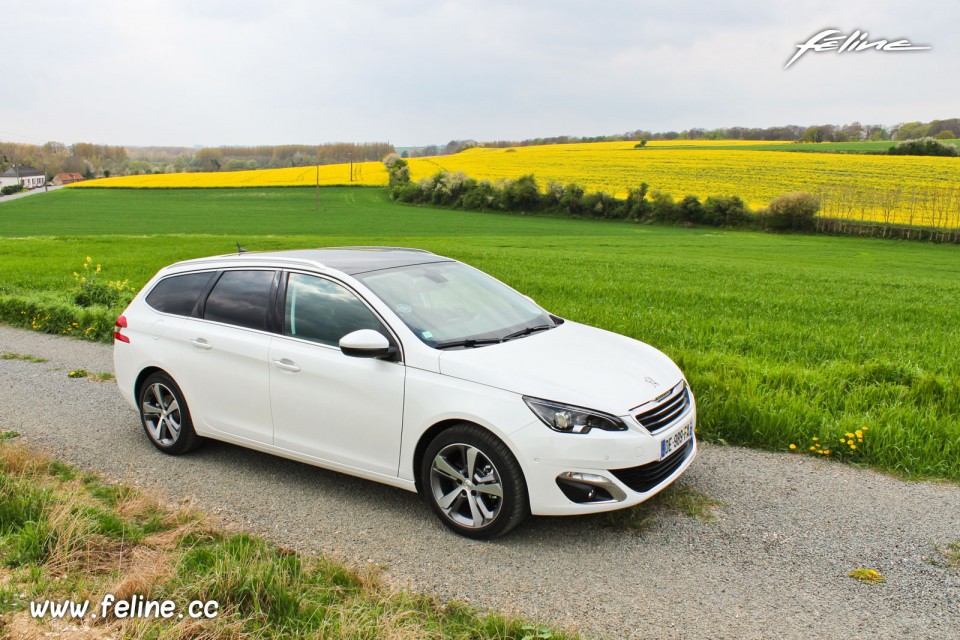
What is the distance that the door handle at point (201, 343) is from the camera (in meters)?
5.11

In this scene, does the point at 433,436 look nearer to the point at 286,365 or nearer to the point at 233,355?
the point at 286,365

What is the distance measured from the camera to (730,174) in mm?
61469

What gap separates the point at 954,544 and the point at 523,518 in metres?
2.41

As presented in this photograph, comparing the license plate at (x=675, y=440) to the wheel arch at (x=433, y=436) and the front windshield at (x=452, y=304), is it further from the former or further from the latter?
the front windshield at (x=452, y=304)

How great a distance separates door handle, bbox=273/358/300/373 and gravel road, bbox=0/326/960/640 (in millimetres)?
840

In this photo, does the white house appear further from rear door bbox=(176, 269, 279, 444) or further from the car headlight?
the car headlight

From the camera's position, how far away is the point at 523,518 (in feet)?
13.0

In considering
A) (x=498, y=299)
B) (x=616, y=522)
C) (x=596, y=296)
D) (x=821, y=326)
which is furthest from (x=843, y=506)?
(x=596, y=296)

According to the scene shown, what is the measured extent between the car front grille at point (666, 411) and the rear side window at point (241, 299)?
8.71ft

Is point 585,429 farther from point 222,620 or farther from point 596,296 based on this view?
point 596,296

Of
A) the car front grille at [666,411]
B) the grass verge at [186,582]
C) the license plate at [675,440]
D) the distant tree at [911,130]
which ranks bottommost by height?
the grass verge at [186,582]

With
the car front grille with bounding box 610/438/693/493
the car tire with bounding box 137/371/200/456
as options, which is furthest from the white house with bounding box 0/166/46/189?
the car front grille with bounding box 610/438/693/493

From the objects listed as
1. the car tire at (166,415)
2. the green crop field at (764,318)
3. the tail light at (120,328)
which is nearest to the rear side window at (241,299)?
the car tire at (166,415)

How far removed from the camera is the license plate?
4023 mm
